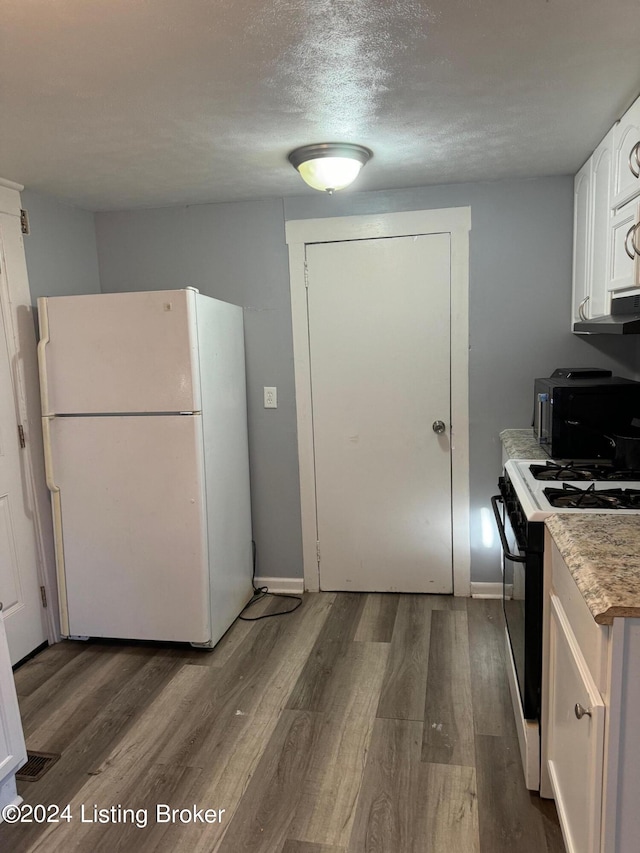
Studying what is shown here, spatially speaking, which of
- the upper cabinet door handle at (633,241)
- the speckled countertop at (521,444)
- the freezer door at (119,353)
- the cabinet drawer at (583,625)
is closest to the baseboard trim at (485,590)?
the speckled countertop at (521,444)

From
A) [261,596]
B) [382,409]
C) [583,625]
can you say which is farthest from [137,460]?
[583,625]

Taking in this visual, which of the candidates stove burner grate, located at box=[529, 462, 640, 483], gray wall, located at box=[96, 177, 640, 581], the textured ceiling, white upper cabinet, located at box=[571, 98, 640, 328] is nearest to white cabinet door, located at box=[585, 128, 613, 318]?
white upper cabinet, located at box=[571, 98, 640, 328]

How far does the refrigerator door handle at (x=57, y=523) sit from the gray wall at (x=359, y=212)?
1.01 m

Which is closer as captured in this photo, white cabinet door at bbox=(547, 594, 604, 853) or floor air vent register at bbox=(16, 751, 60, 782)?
white cabinet door at bbox=(547, 594, 604, 853)

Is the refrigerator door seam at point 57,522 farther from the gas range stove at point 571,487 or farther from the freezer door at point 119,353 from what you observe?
the gas range stove at point 571,487

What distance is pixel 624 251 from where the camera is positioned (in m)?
2.01

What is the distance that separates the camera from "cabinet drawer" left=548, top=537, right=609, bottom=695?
3.92 feet

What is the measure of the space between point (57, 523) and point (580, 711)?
7.78ft

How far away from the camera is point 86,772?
2.00m

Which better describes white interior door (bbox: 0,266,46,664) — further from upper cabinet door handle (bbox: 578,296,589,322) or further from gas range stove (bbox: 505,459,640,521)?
upper cabinet door handle (bbox: 578,296,589,322)

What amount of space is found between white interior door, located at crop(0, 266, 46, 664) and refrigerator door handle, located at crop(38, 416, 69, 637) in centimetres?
10

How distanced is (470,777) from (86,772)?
4.15 ft

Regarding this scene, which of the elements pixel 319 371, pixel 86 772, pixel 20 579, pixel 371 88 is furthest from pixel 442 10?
pixel 20 579

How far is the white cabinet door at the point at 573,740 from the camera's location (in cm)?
122
